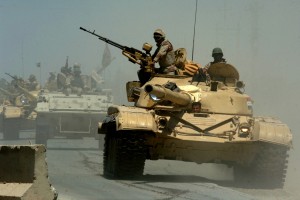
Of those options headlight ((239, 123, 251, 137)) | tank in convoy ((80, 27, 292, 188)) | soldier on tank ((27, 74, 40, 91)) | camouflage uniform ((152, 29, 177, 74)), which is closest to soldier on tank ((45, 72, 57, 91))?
soldier on tank ((27, 74, 40, 91))

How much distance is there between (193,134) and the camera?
10.8m

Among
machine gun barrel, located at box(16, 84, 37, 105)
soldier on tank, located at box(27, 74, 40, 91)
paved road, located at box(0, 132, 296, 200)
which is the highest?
soldier on tank, located at box(27, 74, 40, 91)

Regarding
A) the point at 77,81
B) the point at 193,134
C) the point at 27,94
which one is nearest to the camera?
the point at 193,134

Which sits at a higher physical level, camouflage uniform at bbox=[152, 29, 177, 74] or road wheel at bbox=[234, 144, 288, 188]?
camouflage uniform at bbox=[152, 29, 177, 74]

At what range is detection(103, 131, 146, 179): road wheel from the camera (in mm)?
10438

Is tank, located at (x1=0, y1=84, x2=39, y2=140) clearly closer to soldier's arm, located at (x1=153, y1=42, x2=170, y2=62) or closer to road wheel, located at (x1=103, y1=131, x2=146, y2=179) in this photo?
soldier's arm, located at (x1=153, y1=42, x2=170, y2=62)

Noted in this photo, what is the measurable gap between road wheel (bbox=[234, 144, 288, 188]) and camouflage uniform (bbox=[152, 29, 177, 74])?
2361 mm

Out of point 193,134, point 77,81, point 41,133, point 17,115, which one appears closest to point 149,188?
point 193,134

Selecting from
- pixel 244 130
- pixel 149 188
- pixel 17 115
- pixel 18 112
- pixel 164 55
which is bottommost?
pixel 149 188

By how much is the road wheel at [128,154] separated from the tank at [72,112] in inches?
448

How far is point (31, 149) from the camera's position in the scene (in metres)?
5.61

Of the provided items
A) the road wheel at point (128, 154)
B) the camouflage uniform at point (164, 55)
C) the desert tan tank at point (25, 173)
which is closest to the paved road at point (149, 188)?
the road wheel at point (128, 154)

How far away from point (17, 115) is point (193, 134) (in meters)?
16.7

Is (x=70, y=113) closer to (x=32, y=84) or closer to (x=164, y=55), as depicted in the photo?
(x=32, y=84)
